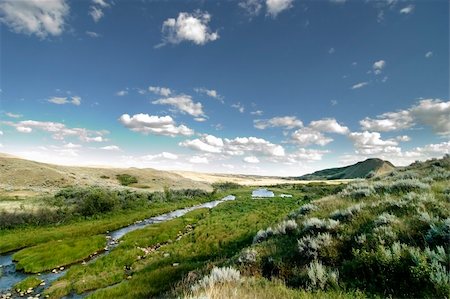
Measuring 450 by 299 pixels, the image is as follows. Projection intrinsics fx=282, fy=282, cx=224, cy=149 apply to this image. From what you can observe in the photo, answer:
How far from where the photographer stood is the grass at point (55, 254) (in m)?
22.8

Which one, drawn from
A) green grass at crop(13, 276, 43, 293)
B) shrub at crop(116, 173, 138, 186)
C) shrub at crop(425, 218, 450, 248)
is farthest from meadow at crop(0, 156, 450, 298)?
shrub at crop(116, 173, 138, 186)

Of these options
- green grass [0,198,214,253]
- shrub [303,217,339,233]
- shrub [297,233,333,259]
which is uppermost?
shrub [303,217,339,233]

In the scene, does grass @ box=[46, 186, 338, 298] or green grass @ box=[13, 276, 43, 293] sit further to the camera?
green grass @ box=[13, 276, 43, 293]

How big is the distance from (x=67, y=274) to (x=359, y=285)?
68.6ft

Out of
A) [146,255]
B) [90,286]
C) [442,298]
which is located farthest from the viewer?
[146,255]

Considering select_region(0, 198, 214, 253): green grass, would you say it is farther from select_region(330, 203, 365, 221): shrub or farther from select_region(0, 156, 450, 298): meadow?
select_region(330, 203, 365, 221): shrub

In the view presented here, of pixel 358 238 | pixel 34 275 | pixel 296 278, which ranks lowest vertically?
pixel 34 275

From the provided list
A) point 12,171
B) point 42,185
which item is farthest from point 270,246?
point 12,171

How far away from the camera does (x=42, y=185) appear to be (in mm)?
75562

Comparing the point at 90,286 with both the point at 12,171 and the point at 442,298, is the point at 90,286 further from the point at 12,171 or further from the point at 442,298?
the point at 12,171

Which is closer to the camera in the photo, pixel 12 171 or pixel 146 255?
pixel 146 255

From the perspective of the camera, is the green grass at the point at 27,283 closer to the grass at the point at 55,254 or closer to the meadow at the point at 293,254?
the meadow at the point at 293,254

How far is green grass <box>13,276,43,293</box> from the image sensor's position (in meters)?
18.1

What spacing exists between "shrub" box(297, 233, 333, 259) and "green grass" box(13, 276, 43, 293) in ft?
60.2
